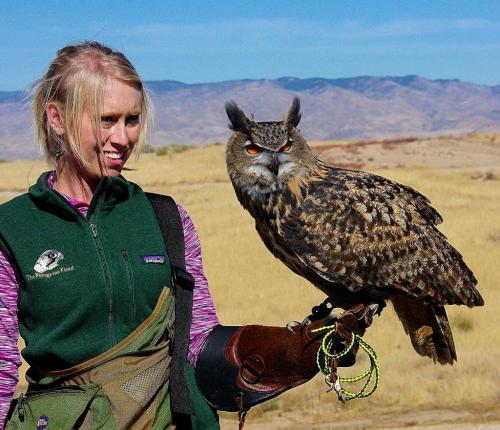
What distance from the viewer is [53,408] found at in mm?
2537

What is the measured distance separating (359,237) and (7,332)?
2.36 m

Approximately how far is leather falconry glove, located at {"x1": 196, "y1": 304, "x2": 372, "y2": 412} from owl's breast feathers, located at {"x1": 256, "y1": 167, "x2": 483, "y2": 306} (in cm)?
85

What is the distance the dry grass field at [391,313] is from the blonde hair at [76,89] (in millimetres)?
160

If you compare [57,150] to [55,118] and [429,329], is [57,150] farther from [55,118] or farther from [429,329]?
[429,329]

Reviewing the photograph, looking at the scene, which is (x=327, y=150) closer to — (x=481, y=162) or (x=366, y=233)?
(x=481, y=162)

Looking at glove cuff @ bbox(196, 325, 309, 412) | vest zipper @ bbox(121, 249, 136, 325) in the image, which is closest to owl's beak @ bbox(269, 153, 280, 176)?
glove cuff @ bbox(196, 325, 309, 412)

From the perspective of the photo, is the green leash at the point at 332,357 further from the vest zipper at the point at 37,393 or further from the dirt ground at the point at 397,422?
the dirt ground at the point at 397,422

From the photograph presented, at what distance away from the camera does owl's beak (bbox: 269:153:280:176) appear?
14.6ft

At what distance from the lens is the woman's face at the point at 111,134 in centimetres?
265

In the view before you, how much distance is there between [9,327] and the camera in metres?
2.52

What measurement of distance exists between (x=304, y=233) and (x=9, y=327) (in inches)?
81.2

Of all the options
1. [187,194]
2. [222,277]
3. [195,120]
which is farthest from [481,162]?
[195,120]

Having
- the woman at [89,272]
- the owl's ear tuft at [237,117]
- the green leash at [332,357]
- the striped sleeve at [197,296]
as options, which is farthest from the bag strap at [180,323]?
the owl's ear tuft at [237,117]

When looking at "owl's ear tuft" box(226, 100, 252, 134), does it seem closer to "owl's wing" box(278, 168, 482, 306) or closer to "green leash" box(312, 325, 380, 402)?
"owl's wing" box(278, 168, 482, 306)
